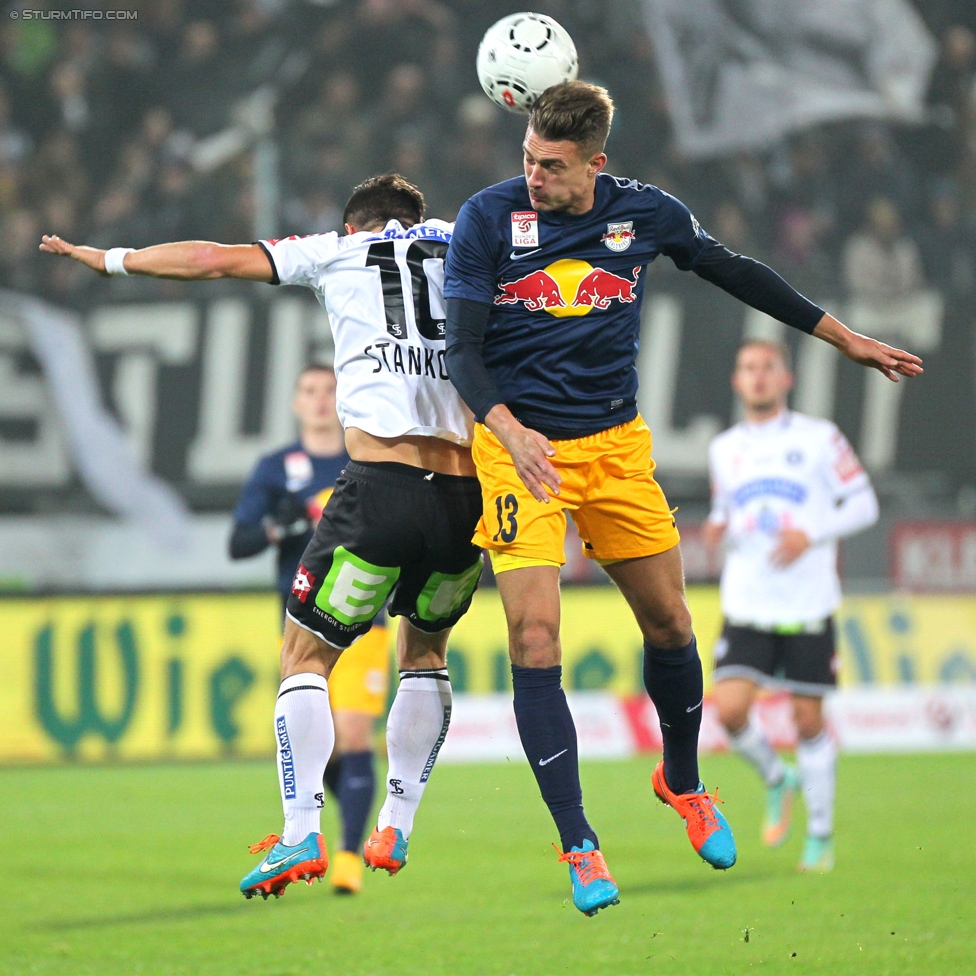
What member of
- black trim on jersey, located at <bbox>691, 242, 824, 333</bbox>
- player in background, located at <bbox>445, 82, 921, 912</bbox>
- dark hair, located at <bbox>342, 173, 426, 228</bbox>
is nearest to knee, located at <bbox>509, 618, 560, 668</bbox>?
player in background, located at <bbox>445, 82, 921, 912</bbox>

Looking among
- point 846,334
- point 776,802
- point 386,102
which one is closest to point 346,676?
point 776,802

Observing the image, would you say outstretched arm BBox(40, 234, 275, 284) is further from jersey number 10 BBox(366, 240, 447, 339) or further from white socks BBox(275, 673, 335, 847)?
white socks BBox(275, 673, 335, 847)

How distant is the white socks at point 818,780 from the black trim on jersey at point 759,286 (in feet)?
11.9

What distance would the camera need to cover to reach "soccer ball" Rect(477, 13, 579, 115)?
505cm

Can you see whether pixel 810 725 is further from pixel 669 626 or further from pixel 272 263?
pixel 272 263

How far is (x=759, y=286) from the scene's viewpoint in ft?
16.3

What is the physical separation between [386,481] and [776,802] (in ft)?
14.5

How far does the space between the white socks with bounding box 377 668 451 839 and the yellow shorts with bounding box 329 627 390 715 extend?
80.2 inches

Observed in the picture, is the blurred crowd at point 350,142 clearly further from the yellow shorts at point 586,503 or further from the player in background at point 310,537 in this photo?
the yellow shorts at point 586,503

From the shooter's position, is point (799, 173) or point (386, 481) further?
point (799, 173)

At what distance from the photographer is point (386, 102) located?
16.8 metres

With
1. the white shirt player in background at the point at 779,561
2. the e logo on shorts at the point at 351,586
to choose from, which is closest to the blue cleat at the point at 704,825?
the e logo on shorts at the point at 351,586

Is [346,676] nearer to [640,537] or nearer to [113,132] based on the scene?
[640,537]

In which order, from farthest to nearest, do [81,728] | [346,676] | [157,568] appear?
[157,568]
[81,728]
[346,676]
